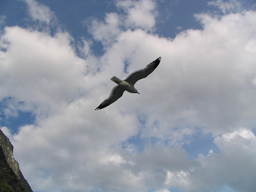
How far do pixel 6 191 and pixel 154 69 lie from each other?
183 m

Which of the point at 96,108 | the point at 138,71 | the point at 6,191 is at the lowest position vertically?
the point at 96,108

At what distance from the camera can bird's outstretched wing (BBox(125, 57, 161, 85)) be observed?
38219 mm

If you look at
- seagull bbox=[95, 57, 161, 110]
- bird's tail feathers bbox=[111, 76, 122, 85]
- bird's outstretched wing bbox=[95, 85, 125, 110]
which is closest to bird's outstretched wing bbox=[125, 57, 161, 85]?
seagull bbox=[95, 57, 161, 110]

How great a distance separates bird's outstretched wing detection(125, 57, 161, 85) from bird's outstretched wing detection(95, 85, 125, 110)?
4.60 feet

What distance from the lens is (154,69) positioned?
38.7 meters

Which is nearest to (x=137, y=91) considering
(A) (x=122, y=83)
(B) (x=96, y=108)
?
(A) (x=122, y=83)

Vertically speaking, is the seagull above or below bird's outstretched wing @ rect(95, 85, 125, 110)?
above

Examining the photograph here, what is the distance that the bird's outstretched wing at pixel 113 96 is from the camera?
3916 centimetres

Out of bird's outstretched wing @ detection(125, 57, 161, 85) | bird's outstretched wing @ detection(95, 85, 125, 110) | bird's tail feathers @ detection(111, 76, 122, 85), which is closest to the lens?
bird's tail feathers @ detection(111, 76, 122, 85)

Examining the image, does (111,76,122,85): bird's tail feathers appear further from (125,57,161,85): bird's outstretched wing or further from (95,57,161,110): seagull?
(125,57,161,85): bird's outstretched wing

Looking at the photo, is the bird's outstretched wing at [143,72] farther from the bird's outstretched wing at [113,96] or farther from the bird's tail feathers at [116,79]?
the bird's outstretched wing at [113,96]

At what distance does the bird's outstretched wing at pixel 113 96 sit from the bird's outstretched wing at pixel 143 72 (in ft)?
4.60

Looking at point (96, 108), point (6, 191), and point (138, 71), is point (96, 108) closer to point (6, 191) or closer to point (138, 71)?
point (138, 71)

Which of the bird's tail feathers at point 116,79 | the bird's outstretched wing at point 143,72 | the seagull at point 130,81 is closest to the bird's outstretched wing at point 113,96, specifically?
the seagull at point 130,81
